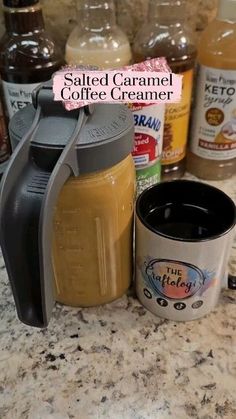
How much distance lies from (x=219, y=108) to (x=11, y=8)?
0.31 metres

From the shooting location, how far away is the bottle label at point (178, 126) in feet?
1.97

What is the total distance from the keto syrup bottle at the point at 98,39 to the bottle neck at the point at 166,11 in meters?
0.05

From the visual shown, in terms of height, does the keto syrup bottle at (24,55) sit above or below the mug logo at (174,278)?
above

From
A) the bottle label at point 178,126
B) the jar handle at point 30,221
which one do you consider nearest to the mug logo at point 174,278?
the jar handle at point 30,221

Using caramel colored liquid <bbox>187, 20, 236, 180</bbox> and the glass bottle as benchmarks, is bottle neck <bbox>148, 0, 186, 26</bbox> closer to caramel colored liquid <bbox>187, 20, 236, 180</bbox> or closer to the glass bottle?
caramel colored liquid <bbox>187, 20, 236, 180</bbox>

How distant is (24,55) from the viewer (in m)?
0.56

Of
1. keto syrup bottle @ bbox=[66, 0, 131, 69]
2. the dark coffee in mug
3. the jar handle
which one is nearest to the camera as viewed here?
the jar handle

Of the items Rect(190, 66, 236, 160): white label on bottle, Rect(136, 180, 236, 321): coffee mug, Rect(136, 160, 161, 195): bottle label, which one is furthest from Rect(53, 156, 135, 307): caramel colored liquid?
Rect(190, 66, 236, 160): white label on bottle

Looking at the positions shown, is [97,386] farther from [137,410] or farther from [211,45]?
[211,45]

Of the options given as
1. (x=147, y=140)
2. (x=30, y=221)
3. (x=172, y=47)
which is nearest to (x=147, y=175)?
(x=147, y=140)

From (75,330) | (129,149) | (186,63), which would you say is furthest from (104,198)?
(186,63)

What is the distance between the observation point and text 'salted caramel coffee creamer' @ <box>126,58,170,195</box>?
20.5 inches

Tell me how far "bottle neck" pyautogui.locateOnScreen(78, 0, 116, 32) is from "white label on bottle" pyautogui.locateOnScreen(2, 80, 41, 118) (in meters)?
0.12

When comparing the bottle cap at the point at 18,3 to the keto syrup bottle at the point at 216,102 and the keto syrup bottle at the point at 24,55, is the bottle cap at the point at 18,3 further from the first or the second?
the keto syrup bottle at the point at 216,102
